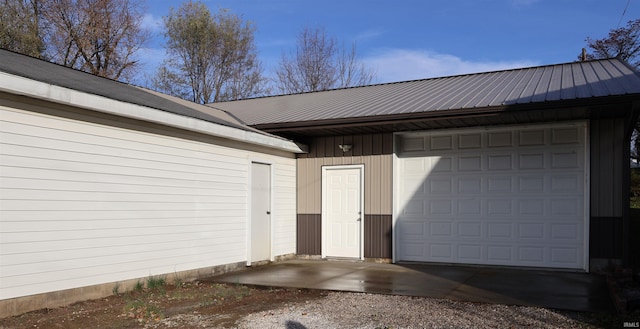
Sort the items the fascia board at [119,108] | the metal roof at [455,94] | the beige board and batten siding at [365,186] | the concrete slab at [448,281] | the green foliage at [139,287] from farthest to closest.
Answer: the beige board and batten siding at [365,186], the metal roof at [455,94], the green foliage at [139,287], the concrete slab at [448,281], the fascia board at [119,108]

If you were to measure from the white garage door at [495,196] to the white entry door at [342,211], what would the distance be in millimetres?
876

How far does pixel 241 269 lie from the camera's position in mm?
9773

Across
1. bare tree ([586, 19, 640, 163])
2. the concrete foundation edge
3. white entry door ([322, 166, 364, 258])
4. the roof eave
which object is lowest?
the concrete foundation edge

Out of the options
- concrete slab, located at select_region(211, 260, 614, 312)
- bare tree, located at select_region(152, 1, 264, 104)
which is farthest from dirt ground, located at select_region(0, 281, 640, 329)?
bare tree, located at select_region(152, 1, 264, 104)

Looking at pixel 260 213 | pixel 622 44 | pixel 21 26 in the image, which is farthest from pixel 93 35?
pixel 622 44

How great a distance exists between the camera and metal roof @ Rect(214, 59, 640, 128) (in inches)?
345

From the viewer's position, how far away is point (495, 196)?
9852 millimetres

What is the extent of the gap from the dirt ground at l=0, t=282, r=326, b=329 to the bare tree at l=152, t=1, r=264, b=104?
62.1 ft

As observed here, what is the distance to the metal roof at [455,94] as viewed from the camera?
8.77 metres

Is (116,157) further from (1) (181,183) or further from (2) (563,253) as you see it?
(2) (563,253)

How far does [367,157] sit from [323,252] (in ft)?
7.54

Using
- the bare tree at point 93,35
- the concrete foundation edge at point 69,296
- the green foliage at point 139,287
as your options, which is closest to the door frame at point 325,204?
the concrete foundation edge at point 69,296

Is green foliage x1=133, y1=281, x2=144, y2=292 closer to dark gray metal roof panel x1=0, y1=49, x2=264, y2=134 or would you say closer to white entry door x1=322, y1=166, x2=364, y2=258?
dark gray metal roof panel x1=0, y1=49, x2=264, y2=134

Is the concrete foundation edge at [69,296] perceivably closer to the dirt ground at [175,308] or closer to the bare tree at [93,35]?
the dirt ground at [175,308]
